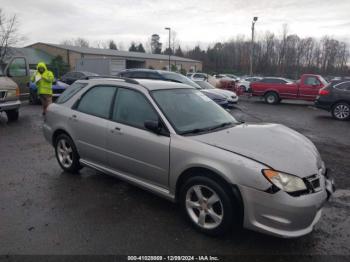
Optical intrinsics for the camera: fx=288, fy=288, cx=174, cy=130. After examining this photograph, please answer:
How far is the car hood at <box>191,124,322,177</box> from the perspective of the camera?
2898 mm

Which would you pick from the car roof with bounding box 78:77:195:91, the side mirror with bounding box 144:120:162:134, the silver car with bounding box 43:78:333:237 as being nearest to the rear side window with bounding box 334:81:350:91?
the silver car with bounding box 43:78:333:237

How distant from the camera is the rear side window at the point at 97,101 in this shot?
14.1 feet

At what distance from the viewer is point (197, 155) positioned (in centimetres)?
313

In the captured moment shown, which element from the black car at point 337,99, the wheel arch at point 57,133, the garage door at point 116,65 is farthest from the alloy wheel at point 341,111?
the garage door at point 116,65

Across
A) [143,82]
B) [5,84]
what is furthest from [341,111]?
[5,84]

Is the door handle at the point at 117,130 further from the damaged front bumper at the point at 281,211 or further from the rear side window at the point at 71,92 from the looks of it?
the damaged front bumper at the point at 281,211

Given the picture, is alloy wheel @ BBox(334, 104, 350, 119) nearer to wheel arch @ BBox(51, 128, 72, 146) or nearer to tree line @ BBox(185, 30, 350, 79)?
wheel arch @ BBox(51, 128, 72, 146)

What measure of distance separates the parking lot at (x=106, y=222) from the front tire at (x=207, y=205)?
14 cm

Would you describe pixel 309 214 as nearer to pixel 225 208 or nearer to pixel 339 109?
pixel 225 208

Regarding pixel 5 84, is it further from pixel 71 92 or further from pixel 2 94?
pixel 71 92

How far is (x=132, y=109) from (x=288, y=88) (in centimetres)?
1513

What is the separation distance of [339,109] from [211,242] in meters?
10.8

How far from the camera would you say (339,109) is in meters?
11.6

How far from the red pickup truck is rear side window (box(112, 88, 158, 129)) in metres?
14.8
